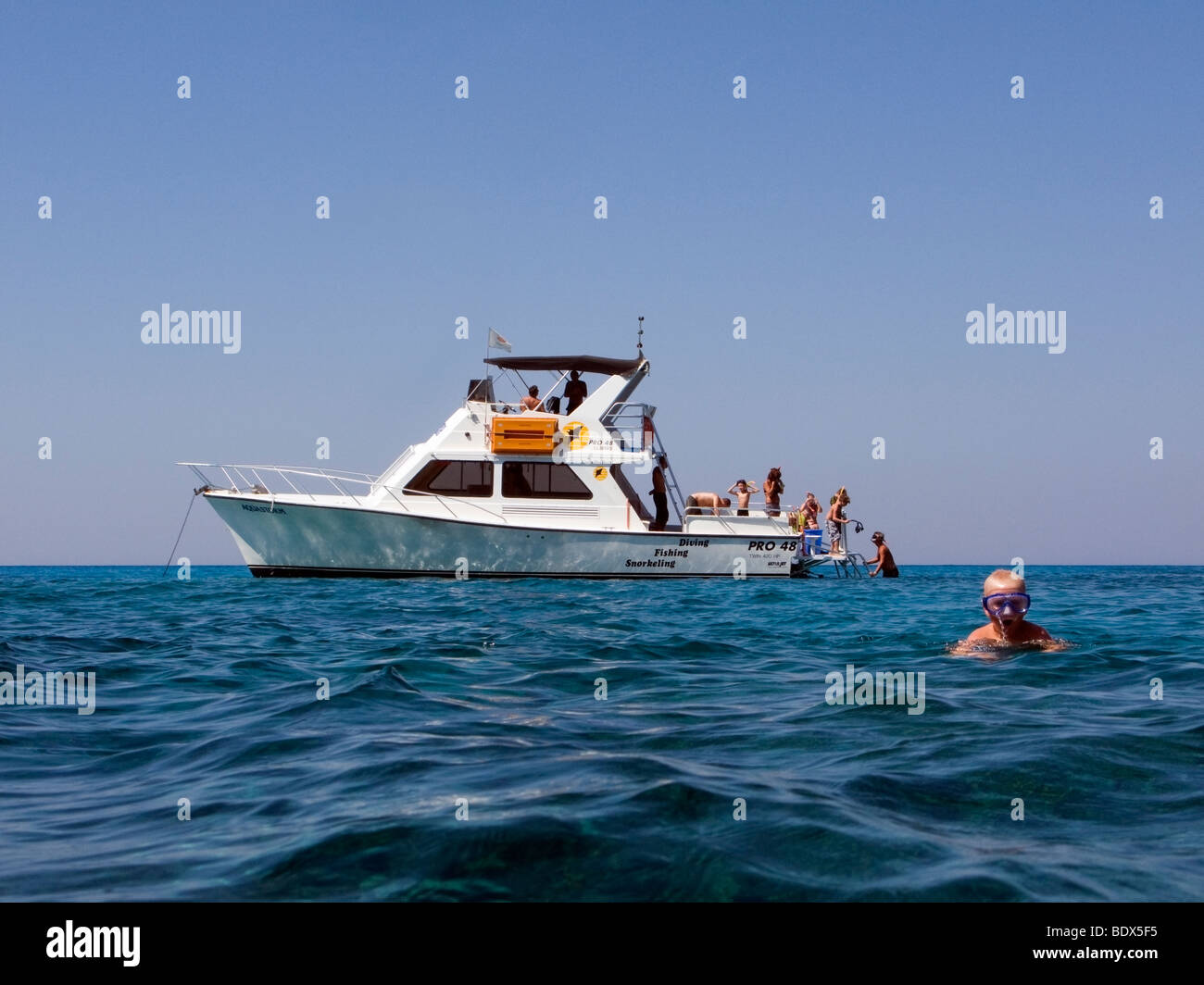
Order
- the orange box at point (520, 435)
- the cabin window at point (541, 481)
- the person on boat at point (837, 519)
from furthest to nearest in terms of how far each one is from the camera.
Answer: the person on boat at point (837, 519)
the cabin window at point (541, 481)
the orange box at point (520, 435)

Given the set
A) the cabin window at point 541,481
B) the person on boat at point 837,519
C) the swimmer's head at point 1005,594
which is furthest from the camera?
the person on boat at point 837,519

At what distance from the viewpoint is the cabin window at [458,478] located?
20.5 meters

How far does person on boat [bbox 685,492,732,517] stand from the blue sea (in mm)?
13228

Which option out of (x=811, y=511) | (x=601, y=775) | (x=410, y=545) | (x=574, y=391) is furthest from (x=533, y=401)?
→ (x=601, y=775)

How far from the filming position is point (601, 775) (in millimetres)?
3883

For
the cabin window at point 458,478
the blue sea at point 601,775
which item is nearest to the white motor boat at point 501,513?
the cabin window at point 458,478

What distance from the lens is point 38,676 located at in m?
6.84

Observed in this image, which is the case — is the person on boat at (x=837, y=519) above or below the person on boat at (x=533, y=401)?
below

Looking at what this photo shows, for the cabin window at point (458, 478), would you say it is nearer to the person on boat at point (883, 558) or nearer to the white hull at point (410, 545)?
the white hull at point (410, 545)

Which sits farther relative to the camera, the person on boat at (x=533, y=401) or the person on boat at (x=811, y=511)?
the person on boat at (x=811, y=511)

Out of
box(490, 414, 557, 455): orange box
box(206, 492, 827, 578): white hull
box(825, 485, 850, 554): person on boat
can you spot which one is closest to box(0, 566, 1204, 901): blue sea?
box(206, 492, 827, 578): white hull

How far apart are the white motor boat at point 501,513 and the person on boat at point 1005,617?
43.3 ft
